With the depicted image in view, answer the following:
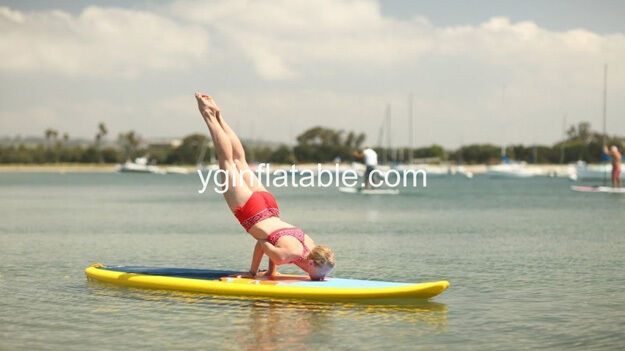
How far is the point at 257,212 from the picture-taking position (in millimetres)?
13414

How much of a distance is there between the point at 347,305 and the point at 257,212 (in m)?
2.00

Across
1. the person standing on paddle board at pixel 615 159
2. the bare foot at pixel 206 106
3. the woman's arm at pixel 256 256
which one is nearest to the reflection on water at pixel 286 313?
the woman's arm at pixel 256 256

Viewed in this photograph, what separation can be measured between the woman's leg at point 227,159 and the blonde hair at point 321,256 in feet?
4.40

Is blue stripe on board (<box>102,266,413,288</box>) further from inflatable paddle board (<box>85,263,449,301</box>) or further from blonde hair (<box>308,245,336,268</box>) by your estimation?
blonde hair (<box>308,245,336,268</box>)

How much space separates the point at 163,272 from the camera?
48.0ft

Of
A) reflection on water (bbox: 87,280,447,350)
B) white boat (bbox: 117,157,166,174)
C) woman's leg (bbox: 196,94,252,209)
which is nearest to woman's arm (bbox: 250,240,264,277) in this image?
reflection on water (bbox: 87,280,447,350)

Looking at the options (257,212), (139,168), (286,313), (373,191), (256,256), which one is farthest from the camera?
(139,168)

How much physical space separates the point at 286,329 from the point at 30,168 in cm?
19171

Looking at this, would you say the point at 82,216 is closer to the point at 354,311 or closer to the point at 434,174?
the point at 354,311

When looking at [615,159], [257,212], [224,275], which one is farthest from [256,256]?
[615,159]

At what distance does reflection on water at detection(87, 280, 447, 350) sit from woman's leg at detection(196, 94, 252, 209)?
5.25 feet

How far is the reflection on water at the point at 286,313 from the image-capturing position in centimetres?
1105

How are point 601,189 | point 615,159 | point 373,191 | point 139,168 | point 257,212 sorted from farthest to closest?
point 139,168 < point 601,189 < point 373,191 < point 615,159 < point 257,212

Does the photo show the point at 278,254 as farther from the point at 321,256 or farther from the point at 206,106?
the point at 206,106
